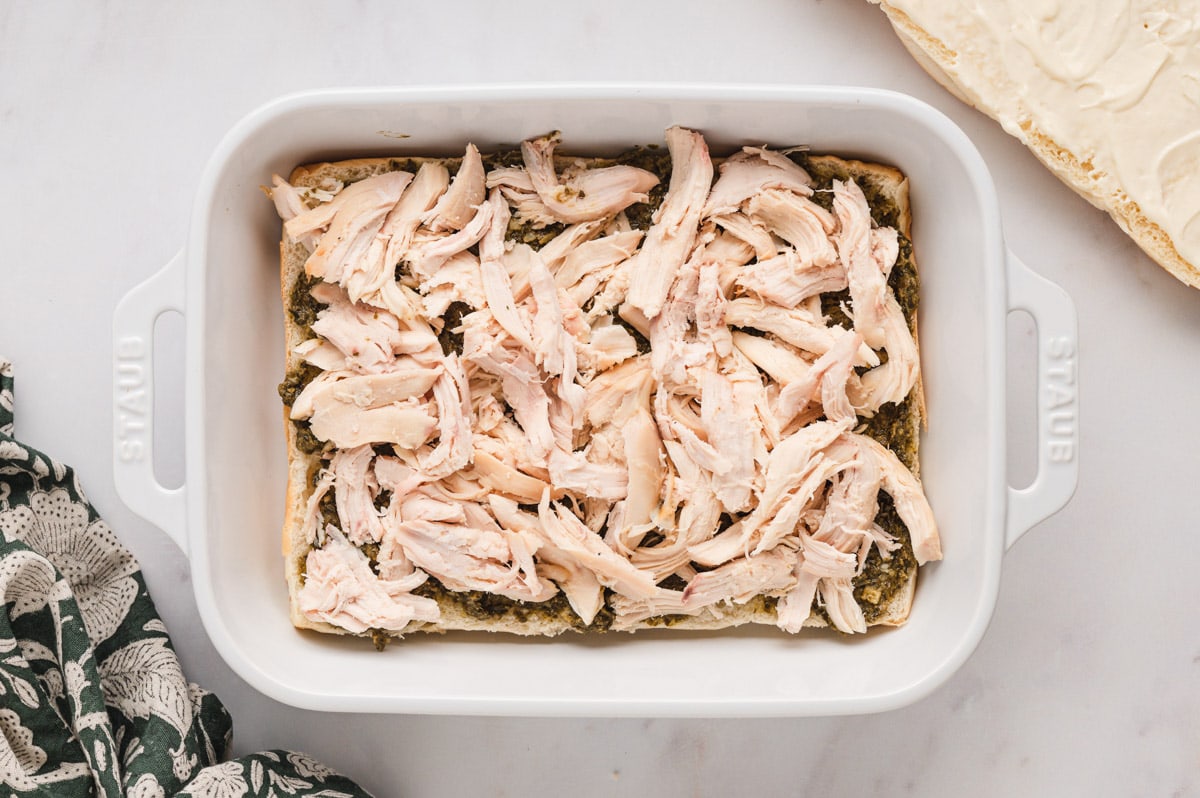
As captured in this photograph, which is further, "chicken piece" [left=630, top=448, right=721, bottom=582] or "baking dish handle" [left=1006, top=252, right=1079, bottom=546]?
"chicken piece" [left=630, top=448, right=721, bottom=582]

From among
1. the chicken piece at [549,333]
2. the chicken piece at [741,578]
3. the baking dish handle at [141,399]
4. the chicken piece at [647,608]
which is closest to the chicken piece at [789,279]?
the chicken piece at [549,333]

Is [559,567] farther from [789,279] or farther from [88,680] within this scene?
[88,680]

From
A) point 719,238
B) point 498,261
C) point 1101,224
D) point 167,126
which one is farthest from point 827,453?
point 167,126

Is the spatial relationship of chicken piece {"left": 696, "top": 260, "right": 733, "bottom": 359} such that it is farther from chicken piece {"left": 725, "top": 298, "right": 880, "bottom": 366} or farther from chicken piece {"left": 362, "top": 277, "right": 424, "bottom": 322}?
chicken piece {"left": 362, "top": 277, "right": 424, "bottom": 322}

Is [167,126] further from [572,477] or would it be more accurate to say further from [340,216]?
[572,477]

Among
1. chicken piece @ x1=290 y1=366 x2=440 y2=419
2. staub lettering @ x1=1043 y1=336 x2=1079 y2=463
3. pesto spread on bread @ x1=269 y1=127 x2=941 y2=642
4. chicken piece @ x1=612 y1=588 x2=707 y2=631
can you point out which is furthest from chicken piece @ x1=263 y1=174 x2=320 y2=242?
staub lettering @ x1=1043 y1=336 x2=1079 y2=463

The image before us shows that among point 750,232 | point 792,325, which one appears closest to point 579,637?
point 792,325
